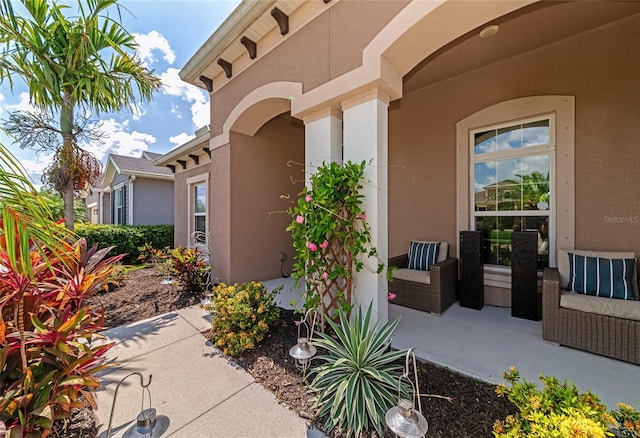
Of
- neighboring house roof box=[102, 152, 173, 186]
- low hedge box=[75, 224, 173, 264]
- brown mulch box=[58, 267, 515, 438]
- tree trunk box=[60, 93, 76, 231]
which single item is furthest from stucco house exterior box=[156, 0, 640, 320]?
neighboring house roof box=[102, 152, 173, 186]

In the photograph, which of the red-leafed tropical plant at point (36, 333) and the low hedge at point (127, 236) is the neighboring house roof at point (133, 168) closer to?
the low hedge at point (127, 236)

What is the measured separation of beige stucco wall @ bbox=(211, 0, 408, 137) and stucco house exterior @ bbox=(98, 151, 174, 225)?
32.7 feet

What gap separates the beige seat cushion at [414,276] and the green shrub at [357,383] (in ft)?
6.15

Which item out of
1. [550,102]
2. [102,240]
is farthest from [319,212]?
[102,240]

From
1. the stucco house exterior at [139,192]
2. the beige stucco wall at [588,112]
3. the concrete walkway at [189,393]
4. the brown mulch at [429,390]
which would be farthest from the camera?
the stucco house exterior at [139,192]

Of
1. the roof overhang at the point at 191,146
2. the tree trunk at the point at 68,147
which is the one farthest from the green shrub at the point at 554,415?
the roof overhang at the point at 191,146

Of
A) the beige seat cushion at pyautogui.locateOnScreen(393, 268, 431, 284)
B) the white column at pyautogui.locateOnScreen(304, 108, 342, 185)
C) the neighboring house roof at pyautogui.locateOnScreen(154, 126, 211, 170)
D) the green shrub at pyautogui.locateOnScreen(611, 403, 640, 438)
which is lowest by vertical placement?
the green shrub at pyautogui.locateOnScreen(611, 403, 640, 438)

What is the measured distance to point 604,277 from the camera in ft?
10.1

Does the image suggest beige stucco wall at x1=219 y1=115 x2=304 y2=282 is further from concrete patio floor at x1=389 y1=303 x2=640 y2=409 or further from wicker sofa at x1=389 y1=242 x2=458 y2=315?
concrete patio floor at x1=389 y1=303 x2=640 y2=409

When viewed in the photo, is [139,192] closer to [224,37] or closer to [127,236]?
[127,236]

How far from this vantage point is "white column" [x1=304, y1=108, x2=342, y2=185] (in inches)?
130

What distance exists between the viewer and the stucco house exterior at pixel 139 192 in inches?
444

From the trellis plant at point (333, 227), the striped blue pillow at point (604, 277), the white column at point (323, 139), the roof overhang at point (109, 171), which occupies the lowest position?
the striped blue pillow at point (604, 277)

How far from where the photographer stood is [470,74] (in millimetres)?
4469
